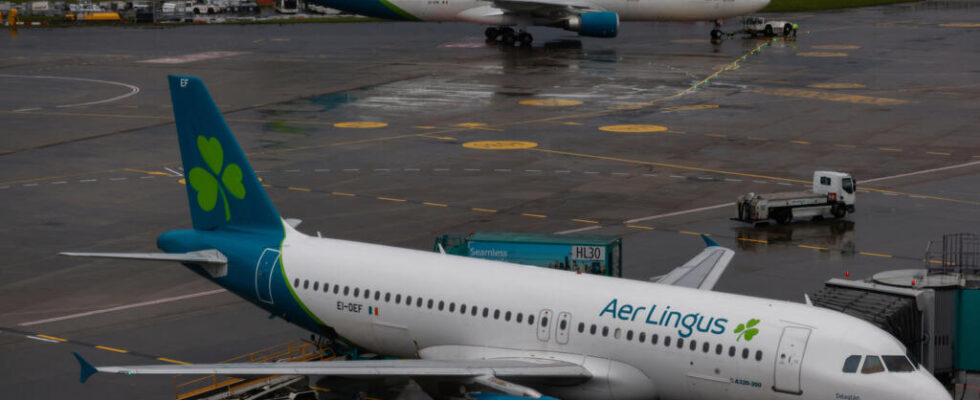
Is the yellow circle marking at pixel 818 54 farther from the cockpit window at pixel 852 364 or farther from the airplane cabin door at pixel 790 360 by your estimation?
the cockpit window at pixel 852 364

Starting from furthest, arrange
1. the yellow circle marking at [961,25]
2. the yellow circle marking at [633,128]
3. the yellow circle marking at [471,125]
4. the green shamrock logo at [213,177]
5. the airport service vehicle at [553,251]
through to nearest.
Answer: the yellow circle marking at [961,25]
the yellow circle marking at [471,125]
the yellow circle marking at [633,128]
the airport service vehicle at [553,251]
the green shamrock logo at [213,177]

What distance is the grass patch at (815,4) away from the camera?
168m

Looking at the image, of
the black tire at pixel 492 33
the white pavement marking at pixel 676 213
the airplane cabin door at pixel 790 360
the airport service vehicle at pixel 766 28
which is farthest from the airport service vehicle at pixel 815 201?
the airport service vehicle at pixel 766 28

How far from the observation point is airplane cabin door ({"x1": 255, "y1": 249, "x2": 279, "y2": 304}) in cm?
3125

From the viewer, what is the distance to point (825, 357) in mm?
24297

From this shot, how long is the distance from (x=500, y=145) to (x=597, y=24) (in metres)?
49.5

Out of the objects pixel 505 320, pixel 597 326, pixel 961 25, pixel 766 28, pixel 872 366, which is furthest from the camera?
pixel 961 25

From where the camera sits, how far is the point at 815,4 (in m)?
176

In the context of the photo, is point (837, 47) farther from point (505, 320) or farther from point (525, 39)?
point (505, 320)

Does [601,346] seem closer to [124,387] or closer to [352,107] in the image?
[124,387]

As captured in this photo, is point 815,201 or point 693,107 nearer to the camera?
point 815,201

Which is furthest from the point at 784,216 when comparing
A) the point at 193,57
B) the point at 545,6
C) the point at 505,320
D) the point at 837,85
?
the point at 193,57

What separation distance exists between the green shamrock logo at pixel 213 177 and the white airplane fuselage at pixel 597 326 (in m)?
1.99

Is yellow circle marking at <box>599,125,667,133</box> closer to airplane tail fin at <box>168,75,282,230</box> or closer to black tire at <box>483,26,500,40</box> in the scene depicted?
airplane tail fin at <box>168,75,282,230</box>
